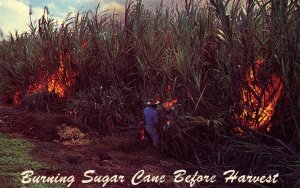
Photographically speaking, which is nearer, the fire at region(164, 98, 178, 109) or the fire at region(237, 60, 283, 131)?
the fire at region(237, 60, 283, 131)

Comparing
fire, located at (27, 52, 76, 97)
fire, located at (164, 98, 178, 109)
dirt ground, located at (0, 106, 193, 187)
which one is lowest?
dirt ground, located at (0, 106, 193, 187)

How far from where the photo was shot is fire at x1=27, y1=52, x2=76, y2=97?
17.8 ft

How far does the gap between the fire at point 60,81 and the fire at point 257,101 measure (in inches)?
99.0

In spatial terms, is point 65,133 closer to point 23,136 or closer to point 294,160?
point 23,136

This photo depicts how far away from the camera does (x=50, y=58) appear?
552cm

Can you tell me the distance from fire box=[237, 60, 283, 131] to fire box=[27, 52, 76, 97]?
99.0 inches

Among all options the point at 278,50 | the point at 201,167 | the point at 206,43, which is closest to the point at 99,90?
the point at 206,43

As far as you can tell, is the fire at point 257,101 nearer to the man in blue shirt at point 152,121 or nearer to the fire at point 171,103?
the fire at point 171,103

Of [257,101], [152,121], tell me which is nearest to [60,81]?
[152,121]

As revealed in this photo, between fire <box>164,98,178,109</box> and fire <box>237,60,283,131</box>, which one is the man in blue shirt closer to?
fire <box>164,98,178,109</box>

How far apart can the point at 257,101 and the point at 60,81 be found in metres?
2.82

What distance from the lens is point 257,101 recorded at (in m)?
3.71

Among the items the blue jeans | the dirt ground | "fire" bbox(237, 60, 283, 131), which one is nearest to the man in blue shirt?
the blue jeans

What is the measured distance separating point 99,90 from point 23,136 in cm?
101
